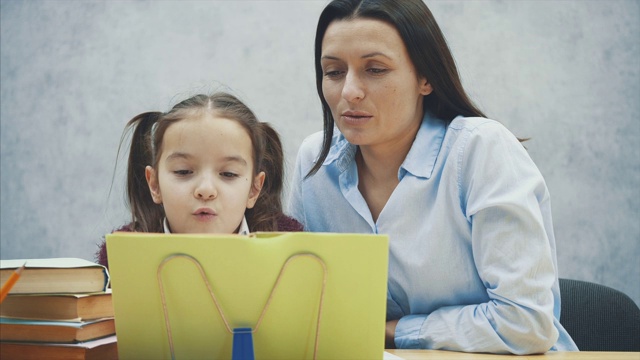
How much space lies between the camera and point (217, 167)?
1.42 metres

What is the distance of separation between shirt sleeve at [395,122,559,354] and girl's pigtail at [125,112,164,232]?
0.69m

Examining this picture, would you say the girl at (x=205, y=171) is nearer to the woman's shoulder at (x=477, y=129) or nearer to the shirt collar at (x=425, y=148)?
the shirt collar at (x=425, y=148)

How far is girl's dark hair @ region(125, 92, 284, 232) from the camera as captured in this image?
159 centimetres

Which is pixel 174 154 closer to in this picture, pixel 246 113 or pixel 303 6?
pixel 246 113

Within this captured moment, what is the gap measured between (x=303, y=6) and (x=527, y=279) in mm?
1787

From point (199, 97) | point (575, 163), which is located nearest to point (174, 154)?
point (199, 97)

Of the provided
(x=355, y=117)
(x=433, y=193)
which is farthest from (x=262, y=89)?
(x=433, y=193)

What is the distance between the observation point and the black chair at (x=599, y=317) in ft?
4.91

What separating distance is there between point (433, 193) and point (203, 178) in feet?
1.67

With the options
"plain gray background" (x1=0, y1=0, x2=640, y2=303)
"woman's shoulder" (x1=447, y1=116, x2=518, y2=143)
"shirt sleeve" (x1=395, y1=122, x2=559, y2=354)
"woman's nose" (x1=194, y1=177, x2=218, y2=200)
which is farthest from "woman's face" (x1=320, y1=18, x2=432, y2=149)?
"plain gray background" (x1=0, y1=0, x2=640, y2=303)

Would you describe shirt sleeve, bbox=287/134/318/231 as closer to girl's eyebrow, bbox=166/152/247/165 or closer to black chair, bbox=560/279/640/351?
girl's eyebrow, bbox=166/152/247/165

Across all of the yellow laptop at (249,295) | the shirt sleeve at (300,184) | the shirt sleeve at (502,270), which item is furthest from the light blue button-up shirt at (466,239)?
the yellow laptop at (249,295)

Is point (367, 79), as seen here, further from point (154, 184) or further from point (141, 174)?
point (141, 174)

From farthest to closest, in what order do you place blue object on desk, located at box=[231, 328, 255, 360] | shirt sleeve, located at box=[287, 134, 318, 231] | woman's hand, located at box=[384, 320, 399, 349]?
→ 1. shirt sleeve, located at box=[287, 134, 318, 231]
2. woman's hand, located at box=[384, 320, 399, 349]
3. blue object on desk, located at box=[231, 328, 255, 360]
